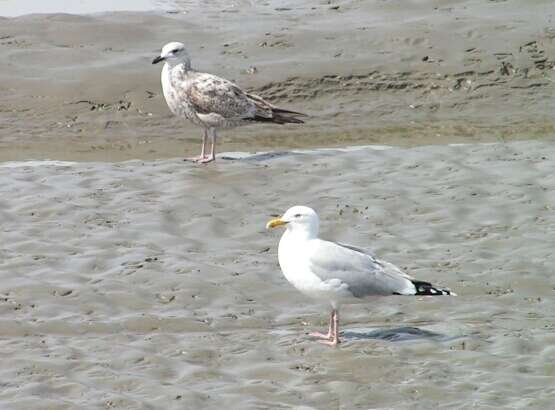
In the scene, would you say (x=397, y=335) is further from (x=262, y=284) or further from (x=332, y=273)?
(x=262, y=284)

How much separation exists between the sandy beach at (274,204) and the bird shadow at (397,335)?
0.03 m

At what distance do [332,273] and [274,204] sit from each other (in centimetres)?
337

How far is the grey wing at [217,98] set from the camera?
14.6 metres

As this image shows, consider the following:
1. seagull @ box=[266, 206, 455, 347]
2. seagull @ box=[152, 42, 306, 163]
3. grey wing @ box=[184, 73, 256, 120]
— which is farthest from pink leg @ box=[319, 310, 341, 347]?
grey wing @ box=[184, 73, 256, 120]

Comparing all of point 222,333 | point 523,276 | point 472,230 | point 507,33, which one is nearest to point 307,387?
point 222,333

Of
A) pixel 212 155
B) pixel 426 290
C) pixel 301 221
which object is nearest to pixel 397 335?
pixel 426 290

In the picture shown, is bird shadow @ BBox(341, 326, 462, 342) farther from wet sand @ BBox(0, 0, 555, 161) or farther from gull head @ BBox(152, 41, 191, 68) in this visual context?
gull head @ BBox(152, 41, 191, 68)

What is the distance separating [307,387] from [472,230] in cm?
369

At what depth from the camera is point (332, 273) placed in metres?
9.27

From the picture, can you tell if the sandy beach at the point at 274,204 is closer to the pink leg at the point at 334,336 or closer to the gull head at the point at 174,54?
the pink leg at the point at 334,336

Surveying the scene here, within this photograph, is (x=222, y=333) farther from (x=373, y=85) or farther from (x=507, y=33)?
(x=507, y=33)

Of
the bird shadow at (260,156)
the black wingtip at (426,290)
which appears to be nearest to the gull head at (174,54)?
the bird shadow at (260,156)

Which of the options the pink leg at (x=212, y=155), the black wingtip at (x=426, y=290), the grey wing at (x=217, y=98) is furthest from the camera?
the grey wing at (x=217, y=98)

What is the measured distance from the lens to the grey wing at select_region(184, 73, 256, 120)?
14.6m
